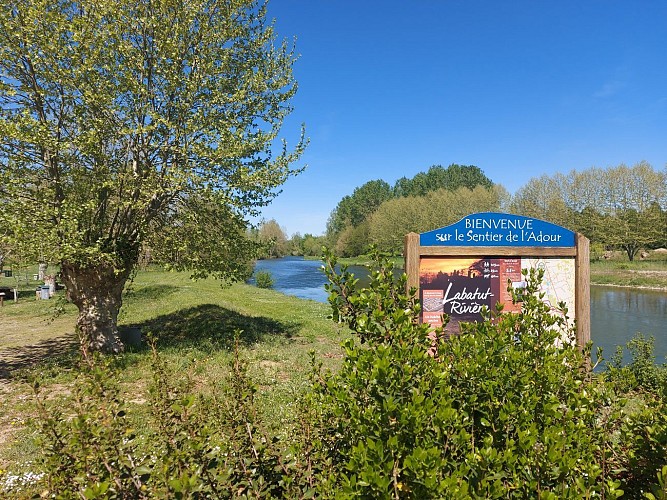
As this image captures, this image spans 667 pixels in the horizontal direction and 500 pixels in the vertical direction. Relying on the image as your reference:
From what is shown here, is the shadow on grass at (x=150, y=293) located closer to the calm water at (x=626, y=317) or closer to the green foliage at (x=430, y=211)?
the calm water at (x=626, y=317)

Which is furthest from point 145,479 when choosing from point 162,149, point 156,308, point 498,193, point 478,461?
point 498,193

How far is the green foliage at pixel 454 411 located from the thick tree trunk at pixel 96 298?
861cm

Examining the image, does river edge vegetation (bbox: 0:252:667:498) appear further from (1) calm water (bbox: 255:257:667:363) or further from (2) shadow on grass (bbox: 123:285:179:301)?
(2) shadow on grass (bbox: 123:285:179:301)

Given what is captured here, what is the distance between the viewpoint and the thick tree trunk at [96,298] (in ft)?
30.9

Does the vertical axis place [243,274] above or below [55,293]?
above

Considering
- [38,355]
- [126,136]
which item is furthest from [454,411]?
[38,355]

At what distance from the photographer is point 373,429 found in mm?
2078

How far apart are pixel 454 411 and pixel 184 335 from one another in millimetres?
11853

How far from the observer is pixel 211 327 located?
43.1 feet

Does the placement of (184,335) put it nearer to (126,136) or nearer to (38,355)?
(38,355)

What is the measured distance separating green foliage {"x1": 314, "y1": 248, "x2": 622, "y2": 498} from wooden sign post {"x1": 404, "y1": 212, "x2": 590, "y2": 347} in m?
2.93

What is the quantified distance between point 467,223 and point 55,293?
949 inches

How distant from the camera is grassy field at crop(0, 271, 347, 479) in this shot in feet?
20.1

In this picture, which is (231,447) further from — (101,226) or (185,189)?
(101,226)
